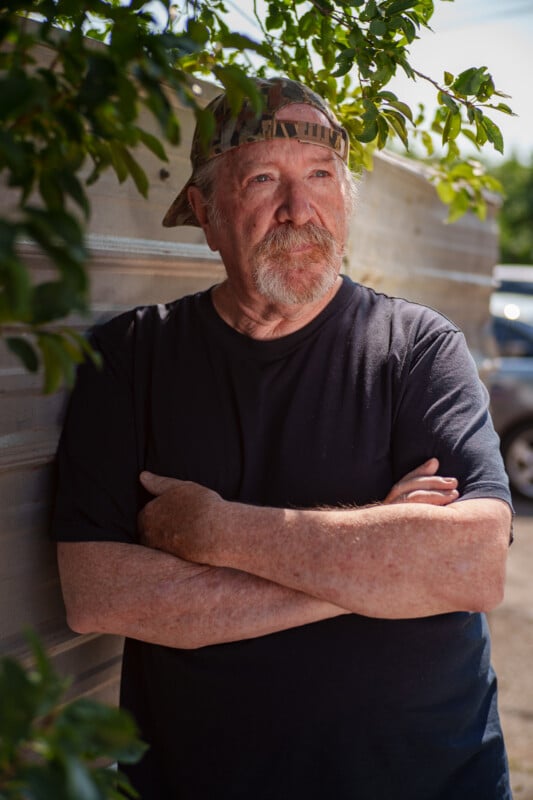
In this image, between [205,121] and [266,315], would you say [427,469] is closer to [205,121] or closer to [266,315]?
[266,315]

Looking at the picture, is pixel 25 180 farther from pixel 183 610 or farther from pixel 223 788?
pixel 223 788

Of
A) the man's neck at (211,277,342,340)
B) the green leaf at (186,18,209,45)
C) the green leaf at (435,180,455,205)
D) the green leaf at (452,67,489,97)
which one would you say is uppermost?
the green leaf at (186,18,209,45)

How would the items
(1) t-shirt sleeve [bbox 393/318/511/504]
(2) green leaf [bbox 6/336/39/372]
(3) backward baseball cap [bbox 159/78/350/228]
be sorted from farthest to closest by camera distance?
1. (3) backward baseball cap [bbox 159/78/350/228]
2. (1) t-shirt sleeve [bbox 393/318/511/504]
3. (2) green leaf [bbox 6/336/39/372]

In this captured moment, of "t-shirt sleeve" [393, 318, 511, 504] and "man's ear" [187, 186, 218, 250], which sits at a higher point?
"man's ear" [187, 186, 218, 250]

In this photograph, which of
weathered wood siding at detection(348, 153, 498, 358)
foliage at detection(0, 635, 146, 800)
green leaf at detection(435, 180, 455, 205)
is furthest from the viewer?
weathered wood siding at detection(348, 153, 498, 358)

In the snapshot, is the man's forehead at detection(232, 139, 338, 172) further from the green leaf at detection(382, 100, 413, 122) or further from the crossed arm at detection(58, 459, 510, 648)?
the crossed arm at detection(58, 459, 510, 648)

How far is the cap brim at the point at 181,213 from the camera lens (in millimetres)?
2504

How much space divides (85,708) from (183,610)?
1.08 meters

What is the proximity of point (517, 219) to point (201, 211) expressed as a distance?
116 feet

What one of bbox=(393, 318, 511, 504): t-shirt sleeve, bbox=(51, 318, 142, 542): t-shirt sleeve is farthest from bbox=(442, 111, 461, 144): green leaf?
bbox=(51, 318, 142, 542): t-shirt sleeve

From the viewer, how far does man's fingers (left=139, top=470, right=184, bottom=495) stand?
2.14 metres

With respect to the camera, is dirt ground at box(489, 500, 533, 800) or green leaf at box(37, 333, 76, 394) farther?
dirt ground at box(489, 500, 533, 800)

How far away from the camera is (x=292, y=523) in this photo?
1954 millimetres

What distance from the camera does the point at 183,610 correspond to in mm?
2004
